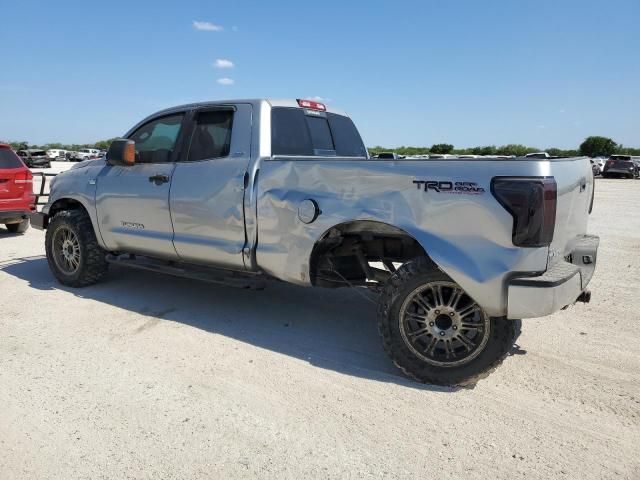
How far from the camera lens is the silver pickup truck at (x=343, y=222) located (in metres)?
3.24

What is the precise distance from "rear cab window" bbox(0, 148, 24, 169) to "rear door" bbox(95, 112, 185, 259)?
4.74 meters

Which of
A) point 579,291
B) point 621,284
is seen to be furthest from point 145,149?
point 621,284

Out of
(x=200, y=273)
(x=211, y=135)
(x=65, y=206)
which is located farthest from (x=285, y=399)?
(x=65, y=206)

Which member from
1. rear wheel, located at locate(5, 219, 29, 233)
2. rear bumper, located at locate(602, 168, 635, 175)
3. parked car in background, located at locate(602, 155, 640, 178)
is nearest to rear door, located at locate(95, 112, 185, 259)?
rear wheel, located at locate(5, 219, 29, 233)

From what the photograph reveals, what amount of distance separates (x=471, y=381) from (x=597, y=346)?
1469 millimetres

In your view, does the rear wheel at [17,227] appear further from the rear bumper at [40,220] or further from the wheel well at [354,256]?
the wheel well at [354,256]

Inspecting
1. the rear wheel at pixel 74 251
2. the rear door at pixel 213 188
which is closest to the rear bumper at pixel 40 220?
the rear wheel at pixel 74 251

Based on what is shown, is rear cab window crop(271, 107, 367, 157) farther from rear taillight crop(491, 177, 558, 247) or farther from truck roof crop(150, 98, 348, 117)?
rear taillight crop(491, 177, 558, 247)

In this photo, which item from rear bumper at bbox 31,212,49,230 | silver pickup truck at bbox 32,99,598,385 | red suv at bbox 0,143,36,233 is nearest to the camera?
silver pickup truck at bbox 32,99,598,385

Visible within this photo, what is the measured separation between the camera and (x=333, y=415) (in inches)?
125

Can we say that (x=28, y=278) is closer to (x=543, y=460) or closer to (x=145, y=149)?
(x=145, y=149)

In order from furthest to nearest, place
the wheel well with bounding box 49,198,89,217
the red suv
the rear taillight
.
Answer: the red suv
the wheel well with bounding box 49,198,89,217
the rear taillight

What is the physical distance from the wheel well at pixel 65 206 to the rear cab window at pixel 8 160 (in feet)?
12.1

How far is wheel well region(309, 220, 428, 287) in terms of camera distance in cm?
420
